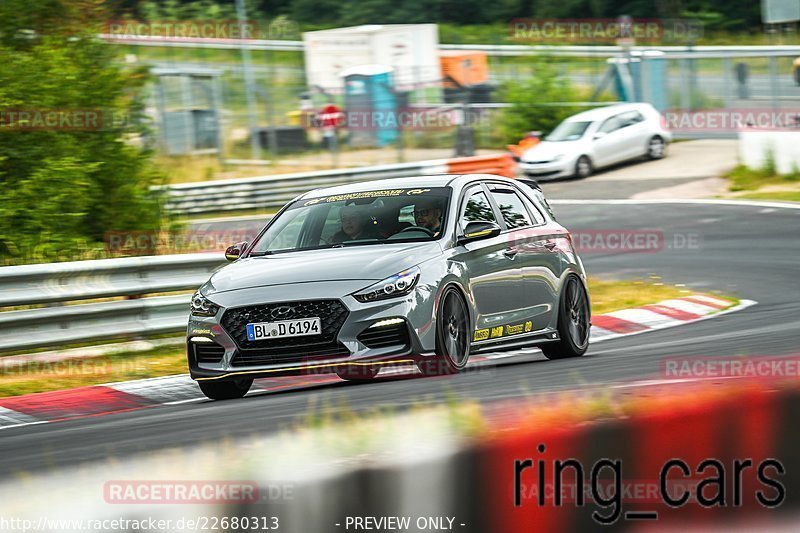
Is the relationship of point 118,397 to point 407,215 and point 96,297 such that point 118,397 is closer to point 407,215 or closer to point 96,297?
point 96,297

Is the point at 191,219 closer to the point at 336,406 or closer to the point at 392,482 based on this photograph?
the point at 336,406

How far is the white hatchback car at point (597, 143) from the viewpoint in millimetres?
32688

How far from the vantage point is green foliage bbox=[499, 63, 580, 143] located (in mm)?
38188

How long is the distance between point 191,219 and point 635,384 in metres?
21.8

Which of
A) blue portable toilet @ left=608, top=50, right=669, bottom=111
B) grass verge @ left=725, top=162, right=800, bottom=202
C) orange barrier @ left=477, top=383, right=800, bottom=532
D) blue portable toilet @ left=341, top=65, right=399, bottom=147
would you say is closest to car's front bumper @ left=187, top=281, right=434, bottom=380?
orange barrier @ left=477, top=383, right=800, bottom=532

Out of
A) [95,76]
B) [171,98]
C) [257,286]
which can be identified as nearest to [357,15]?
[171,98]

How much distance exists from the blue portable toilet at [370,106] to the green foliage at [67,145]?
1893cm

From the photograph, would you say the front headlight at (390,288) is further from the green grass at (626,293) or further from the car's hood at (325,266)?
the green grass at (626,293)

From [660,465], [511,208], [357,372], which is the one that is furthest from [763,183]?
[660,465]

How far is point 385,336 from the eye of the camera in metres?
8.91

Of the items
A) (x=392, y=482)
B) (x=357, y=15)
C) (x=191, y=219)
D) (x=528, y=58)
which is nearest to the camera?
(x=392, y=482)

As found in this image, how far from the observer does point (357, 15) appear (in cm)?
7200
